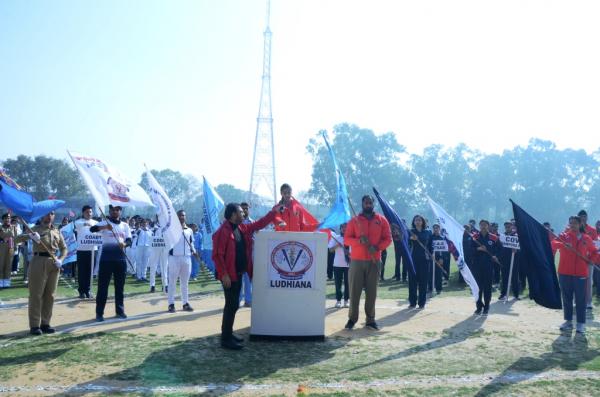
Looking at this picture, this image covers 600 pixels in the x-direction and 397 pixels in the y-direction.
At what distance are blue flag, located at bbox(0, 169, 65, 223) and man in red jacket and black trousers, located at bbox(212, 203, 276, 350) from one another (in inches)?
134

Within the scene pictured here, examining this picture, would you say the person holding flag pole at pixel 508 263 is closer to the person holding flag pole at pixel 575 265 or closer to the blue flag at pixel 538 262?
the person holding flag pole at pixel 575 265

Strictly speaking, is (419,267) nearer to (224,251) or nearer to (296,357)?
(296,357)

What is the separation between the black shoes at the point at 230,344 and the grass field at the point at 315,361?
14cm

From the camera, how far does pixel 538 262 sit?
8.24m

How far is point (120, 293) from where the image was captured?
29.9ft

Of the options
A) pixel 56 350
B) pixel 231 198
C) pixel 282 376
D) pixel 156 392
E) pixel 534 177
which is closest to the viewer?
pixel 156 392

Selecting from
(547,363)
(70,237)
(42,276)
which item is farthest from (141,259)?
(547,363)

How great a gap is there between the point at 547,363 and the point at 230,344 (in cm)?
423

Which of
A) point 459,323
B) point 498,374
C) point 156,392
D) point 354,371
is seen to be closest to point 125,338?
→ point 156,392

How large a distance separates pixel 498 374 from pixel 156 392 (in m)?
3.95

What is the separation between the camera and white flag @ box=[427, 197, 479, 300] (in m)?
10.0

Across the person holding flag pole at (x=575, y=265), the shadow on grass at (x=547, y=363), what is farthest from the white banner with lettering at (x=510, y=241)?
the shadow on grass at (x=547, y=363)

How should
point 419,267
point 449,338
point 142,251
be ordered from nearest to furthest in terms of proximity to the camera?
point 449,338, point 419,267, point 142,251

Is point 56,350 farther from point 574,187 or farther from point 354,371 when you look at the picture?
point 574,187
